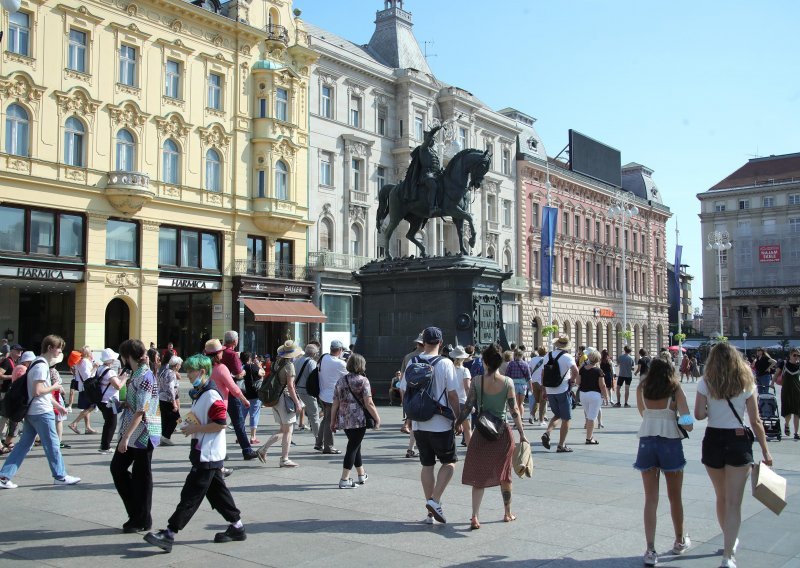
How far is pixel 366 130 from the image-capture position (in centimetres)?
4722

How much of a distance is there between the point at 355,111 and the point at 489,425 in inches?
1623

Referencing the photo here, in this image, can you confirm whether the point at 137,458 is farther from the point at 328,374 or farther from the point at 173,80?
the point at 173,80

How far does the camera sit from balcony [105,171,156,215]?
3412 cm

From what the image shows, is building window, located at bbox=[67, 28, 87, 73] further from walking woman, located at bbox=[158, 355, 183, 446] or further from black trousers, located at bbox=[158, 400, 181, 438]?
black trousers, located at bbox=[158, 400, 181, 438]

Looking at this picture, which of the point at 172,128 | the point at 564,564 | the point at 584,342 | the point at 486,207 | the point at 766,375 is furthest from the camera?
the point at 584,342

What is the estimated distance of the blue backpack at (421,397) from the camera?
7.75m

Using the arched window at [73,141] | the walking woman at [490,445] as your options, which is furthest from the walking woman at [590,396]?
the arched window at [73,141]

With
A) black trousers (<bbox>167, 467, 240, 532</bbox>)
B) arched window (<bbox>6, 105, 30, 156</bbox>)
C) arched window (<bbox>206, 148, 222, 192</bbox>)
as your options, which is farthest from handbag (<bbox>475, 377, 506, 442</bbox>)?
arched window (<bbox>206, 148, 222, 192</bbox>)

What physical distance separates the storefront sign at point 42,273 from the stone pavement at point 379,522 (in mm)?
22074

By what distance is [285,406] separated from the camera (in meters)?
11.5

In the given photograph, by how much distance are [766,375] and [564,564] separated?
11.4 metres

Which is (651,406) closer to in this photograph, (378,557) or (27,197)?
(378,557)

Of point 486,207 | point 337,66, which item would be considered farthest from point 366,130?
point 486,207

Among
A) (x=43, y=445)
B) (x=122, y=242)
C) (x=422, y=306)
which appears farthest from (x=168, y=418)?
(x=122, y=242)
